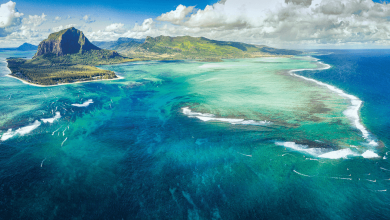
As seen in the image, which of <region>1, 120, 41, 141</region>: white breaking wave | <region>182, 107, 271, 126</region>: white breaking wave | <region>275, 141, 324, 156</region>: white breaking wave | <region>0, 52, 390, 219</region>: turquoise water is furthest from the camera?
<region>182, 107, 271, 126</region>: white breaking wave

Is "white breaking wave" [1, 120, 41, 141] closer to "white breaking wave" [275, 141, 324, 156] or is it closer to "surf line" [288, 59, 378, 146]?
"white breaking wave" [275, 141, 324, 156]

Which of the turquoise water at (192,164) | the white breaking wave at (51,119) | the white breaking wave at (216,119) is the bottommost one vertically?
the turquoise water at (192,164)

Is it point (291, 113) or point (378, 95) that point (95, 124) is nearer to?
point (291, 113)

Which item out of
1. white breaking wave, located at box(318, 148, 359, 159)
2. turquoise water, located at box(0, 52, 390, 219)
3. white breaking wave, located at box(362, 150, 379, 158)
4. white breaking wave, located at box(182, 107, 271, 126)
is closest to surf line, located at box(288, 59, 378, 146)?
turquoise water, located at box(0, 52, 390, 219)

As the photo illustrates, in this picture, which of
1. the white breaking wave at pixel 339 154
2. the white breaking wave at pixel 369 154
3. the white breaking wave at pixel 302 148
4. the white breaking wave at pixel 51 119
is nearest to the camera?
the white breaking wave at pixel 369 154

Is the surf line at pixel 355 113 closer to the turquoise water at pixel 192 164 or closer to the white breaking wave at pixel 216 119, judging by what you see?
the turquoise water at pixel 192 164

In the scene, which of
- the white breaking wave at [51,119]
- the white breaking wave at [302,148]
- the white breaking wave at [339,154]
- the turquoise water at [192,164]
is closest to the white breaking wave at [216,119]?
the turquoise water at [192,164]

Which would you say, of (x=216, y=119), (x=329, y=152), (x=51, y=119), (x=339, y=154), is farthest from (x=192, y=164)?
(x=51, y=119)

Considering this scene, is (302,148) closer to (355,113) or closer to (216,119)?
(216,119)
